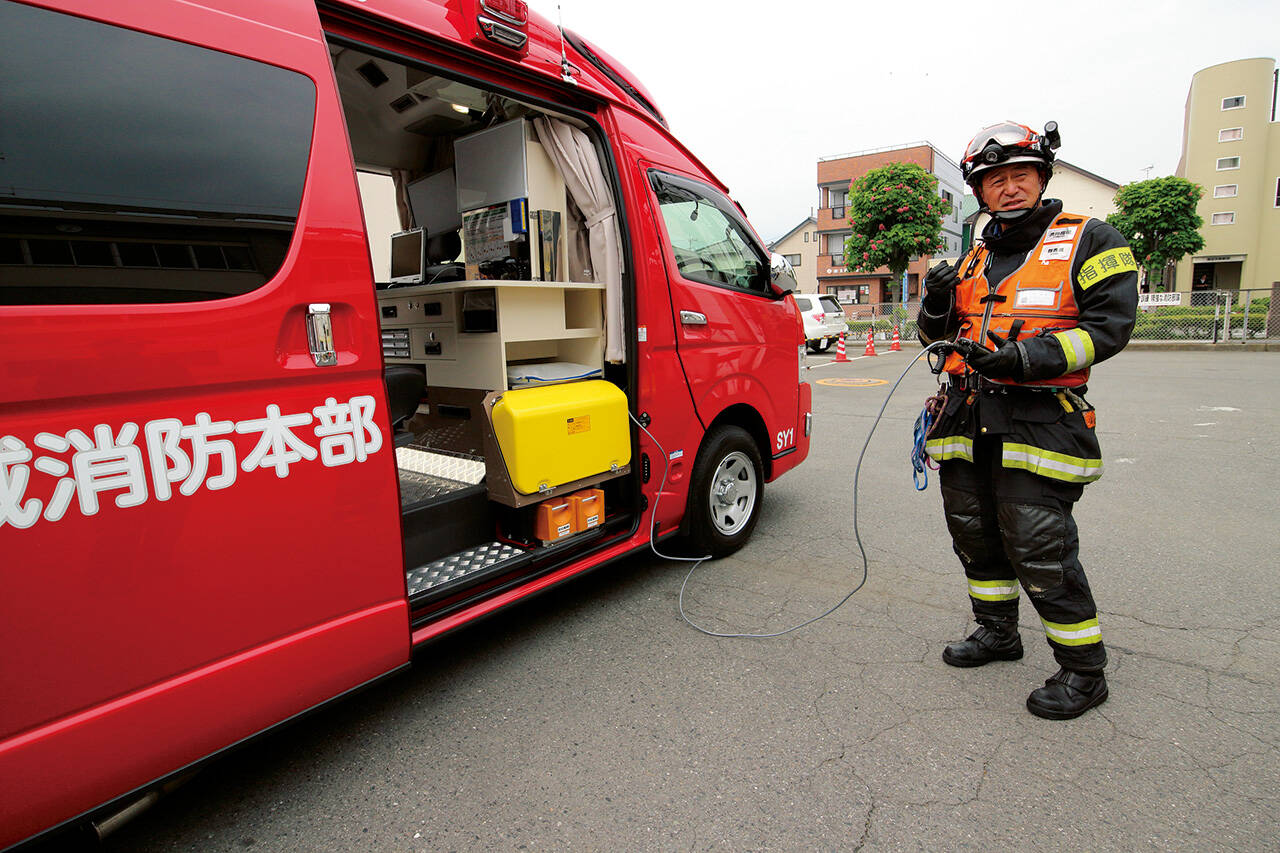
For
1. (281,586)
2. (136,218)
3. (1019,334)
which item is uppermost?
(136,218)

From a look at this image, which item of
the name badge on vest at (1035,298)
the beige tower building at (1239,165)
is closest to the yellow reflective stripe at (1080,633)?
the name badge on vest at (1035,298)

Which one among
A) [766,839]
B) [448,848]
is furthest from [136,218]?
[766,839]

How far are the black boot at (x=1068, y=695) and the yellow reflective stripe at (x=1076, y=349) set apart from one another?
1.12m

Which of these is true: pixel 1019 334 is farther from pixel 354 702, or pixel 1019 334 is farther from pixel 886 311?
pixel 886 311

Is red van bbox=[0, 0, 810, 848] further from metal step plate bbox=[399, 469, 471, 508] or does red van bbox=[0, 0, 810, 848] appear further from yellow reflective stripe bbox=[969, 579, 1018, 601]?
yellow reflective stripe bbox=[969, 579, 1018, 601]

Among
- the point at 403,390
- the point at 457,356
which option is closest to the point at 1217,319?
the point at 457,356

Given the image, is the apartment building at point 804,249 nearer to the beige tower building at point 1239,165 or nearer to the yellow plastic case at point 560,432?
the beige tower building at point 1239,165

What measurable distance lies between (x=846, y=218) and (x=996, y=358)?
4419cm

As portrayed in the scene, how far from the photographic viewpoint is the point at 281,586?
1833mm

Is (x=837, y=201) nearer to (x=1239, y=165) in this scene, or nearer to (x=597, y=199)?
(x=1239, y=165)

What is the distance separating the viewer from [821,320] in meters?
17.2

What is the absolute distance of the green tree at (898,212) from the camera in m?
25.0

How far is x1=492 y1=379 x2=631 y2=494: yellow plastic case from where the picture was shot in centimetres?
271

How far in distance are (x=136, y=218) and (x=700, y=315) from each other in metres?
2.40
